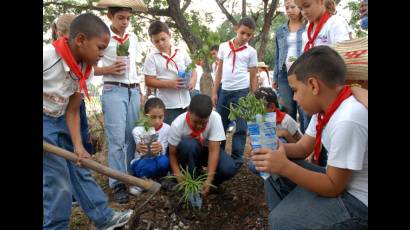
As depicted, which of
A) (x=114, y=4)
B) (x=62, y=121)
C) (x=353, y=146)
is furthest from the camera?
(x=114, y=4)

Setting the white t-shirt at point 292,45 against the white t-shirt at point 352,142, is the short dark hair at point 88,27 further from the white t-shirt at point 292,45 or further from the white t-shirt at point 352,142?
the white t-shirt at point 292,45

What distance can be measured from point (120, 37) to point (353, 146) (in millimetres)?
2697

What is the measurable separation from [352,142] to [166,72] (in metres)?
2.69

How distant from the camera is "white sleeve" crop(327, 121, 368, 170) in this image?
1.64 m

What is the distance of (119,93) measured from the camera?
3.57 meters

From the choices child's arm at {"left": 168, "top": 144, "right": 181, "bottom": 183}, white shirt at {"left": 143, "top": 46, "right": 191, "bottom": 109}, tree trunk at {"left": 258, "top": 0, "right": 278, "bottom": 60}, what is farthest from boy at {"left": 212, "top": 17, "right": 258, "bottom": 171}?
tree trunk at {"left": 258, "top": 0, "right": 278, "bottom": 60}

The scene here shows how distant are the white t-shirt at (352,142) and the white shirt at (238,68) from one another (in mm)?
2846

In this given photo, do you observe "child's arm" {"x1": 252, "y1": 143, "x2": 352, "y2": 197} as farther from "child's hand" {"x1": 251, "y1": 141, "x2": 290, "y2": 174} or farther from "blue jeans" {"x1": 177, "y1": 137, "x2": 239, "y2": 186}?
"blue jeans" {"x1": 177, "y1": 137, "x2": 239, "y2": 186}

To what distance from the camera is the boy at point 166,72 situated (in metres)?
3.95

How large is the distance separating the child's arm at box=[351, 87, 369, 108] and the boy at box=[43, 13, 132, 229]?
1.59 meters

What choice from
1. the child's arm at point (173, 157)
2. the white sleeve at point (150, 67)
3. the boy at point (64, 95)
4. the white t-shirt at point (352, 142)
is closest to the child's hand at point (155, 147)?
the child's arm at point (173, 157)
